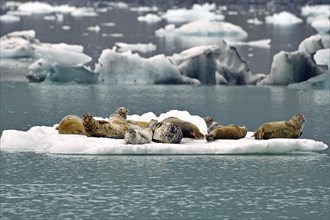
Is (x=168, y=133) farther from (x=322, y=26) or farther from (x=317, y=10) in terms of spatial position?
(x=317, y=10)

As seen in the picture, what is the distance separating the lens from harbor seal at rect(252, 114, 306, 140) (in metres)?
15.5

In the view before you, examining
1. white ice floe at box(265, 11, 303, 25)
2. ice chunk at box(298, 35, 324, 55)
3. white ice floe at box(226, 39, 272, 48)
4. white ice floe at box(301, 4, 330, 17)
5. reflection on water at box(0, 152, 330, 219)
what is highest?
white ice floe at box(301, 4, 330, 17)

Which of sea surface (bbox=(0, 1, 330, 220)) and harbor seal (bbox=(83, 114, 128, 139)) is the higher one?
harbor seal (bbox=(83, 114, 128, 139))

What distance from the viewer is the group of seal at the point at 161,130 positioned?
15.0 m

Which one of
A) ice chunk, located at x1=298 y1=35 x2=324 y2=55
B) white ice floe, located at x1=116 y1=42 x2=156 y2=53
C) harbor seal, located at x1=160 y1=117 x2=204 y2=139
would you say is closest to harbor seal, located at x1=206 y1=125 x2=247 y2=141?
harbor seal, located at x1=160 y1=117 x2=204 y2=139

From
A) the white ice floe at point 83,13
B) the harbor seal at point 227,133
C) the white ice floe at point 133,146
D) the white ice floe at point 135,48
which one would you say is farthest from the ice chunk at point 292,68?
the white ice floe at point 83,13

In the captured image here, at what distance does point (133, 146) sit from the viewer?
14617 mm

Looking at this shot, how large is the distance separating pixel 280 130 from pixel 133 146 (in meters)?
2.46

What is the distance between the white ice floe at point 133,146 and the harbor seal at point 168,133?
134 mm

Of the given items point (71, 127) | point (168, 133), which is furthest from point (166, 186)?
point (71, 127)

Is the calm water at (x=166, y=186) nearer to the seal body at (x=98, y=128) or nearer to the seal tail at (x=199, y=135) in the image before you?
the seal body at (x=98, y=128)

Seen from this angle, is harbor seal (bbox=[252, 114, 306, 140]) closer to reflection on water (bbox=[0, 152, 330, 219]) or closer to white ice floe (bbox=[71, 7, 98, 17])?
reflection on water (bbox=[0, 152, 330, 219])

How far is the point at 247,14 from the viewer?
248ft

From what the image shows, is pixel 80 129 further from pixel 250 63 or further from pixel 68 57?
pixel 250 63
